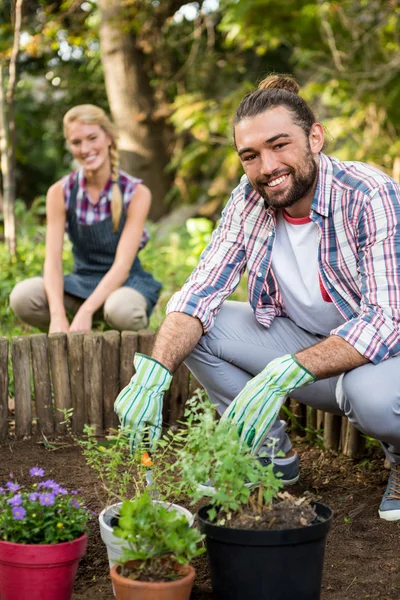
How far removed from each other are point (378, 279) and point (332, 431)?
92 cm

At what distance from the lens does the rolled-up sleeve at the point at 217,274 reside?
224cm

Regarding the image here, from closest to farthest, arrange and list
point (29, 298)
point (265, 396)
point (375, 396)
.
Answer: point (265, 396) → point (375, 396) → point (29, 298)

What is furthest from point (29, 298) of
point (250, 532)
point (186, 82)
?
point (186, 82)

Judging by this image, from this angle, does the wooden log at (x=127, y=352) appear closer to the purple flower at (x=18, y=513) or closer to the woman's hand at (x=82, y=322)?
the woman's hand at (x=82, y=322)

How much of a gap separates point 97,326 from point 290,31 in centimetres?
370

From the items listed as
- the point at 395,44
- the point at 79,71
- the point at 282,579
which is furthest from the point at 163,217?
the point at 282,579

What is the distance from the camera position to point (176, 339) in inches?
84.7

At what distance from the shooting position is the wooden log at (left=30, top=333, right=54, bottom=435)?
291 centimetres

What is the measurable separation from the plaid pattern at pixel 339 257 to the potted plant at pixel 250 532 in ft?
1.80

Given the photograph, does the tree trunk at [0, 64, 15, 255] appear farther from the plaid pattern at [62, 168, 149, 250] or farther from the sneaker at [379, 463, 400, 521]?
the sneaker at [379, 463, 400, 521]

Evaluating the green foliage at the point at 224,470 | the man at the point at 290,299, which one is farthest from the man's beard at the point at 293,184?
the green foliage at the point at 224,470

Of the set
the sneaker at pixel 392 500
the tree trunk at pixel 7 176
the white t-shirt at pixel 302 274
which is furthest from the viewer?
the tree trunk at pixel 7 176

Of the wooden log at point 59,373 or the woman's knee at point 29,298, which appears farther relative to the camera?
the woman's knee at point 29,298

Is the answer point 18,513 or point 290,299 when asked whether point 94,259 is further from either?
point 18,513
